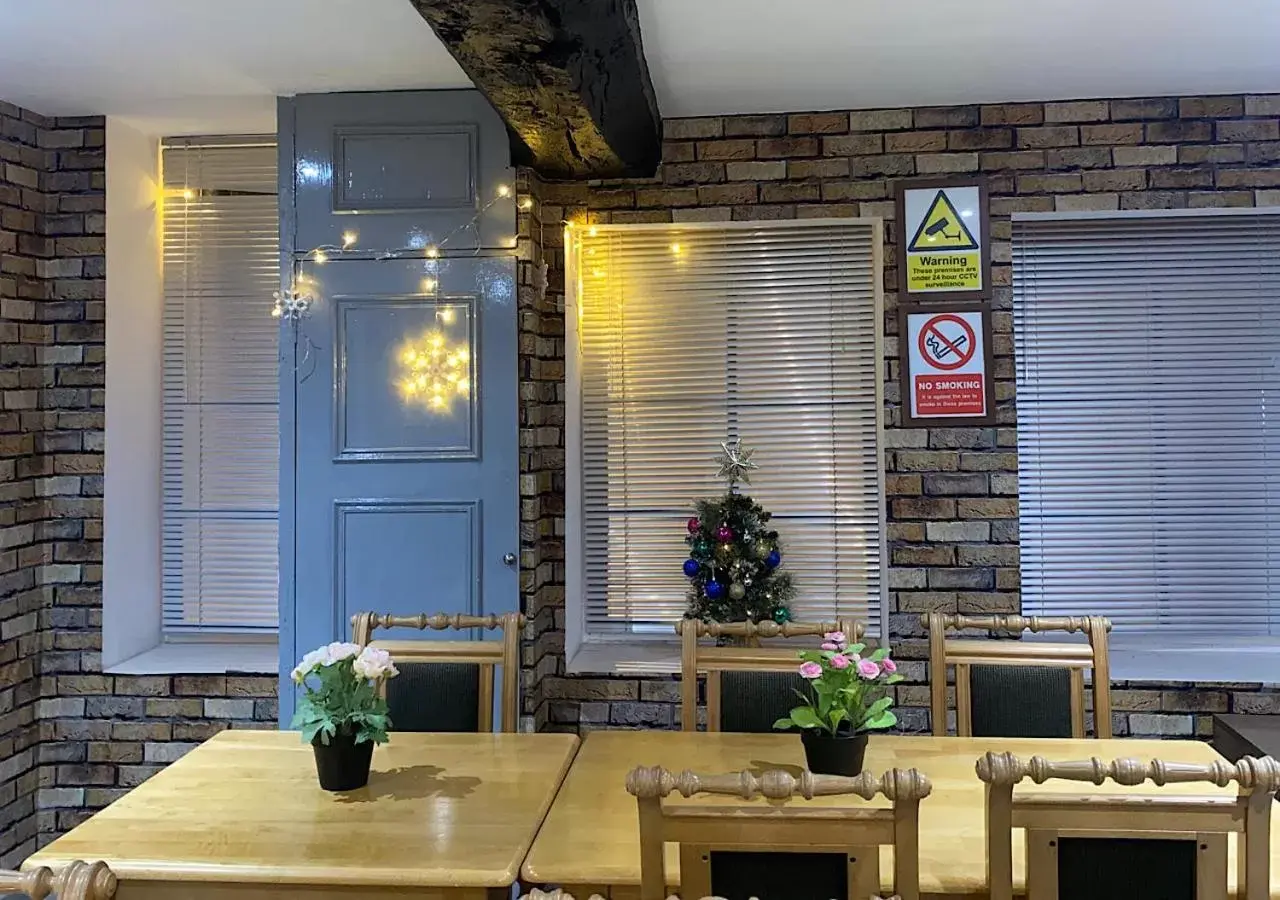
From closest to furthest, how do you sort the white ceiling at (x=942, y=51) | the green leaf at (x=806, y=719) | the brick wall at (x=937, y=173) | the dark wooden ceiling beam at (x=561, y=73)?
the green leaf at (x=806, y=719) → the dark wooden ceiling beam at (x=561, y=73) → the white ceiling at (x=942, y=51) → the brick wall at (x=937, y=173)

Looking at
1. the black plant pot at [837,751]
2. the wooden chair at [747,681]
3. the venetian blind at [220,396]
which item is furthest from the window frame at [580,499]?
the black plant pot at [837,751]

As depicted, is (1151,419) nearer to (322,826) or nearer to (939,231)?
(939,231)

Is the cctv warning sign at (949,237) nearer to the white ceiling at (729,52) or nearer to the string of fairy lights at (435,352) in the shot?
the white ceiling at (729,52)

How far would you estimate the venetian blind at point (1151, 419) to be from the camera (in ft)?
10.7

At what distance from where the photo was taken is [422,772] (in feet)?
6.34

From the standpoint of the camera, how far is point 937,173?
3105 mm

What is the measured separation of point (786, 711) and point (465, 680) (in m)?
0.81

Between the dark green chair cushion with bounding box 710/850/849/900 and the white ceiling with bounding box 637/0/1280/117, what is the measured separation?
6.48 feet

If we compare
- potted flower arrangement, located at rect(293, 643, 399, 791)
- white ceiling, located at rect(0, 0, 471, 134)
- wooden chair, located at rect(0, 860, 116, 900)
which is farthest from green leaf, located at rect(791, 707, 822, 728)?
white ceiling, located at rect(0, 0, 471, 134)

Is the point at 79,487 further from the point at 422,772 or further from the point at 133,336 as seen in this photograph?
the point at 422,772

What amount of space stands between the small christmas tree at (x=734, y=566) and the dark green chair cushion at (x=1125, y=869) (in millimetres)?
1539

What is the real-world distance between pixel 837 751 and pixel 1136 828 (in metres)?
0.60

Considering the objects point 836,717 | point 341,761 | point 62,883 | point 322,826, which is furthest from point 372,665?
point 836,717

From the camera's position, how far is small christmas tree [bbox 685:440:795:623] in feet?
9.64
